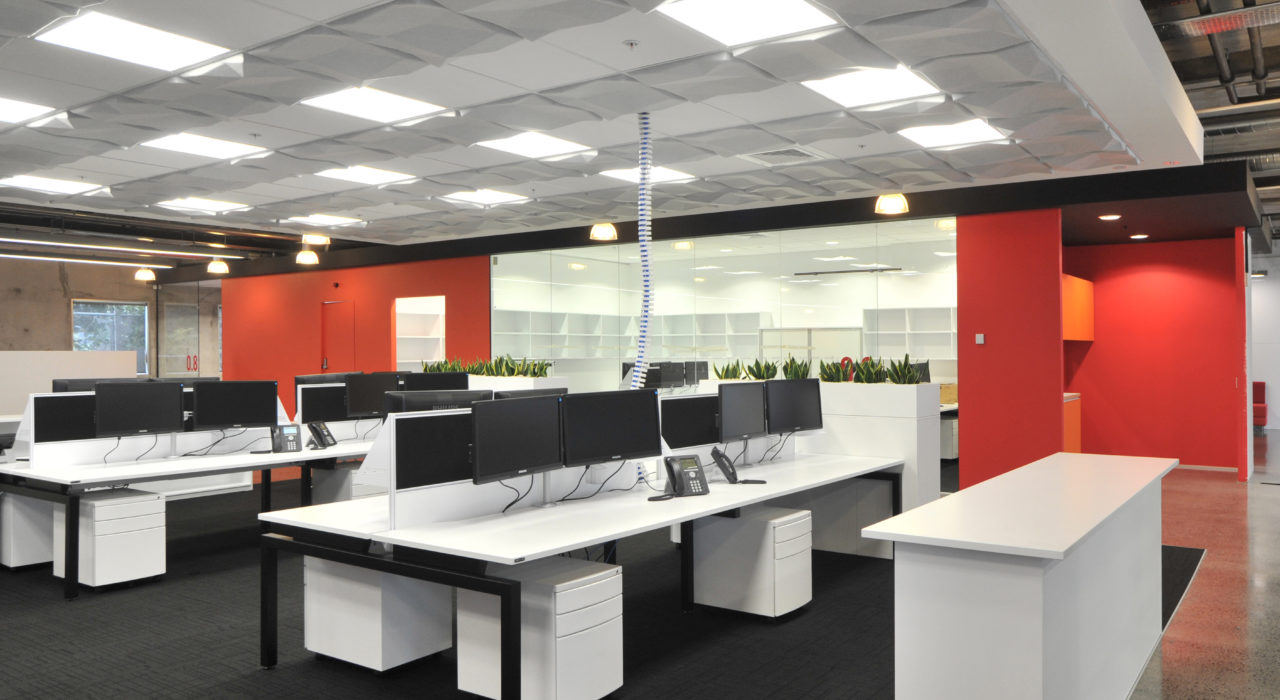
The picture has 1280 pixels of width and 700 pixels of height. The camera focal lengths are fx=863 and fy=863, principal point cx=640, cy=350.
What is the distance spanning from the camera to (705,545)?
15.8 ft

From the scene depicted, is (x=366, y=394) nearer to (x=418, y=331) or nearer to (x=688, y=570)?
(x=688, y=570)

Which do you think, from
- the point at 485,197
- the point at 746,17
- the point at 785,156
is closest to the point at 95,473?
the point at 746,17

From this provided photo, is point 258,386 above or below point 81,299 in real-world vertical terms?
below

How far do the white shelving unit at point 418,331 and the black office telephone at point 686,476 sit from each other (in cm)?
994

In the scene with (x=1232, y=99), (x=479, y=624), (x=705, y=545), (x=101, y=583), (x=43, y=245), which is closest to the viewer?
(x=479, y=624)

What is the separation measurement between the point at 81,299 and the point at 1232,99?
1877cm

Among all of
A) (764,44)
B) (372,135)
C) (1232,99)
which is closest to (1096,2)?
(764,44)

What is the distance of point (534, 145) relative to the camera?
7.02m

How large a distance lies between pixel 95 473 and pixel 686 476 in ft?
12.3

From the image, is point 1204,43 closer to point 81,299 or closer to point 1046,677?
point 1046,677

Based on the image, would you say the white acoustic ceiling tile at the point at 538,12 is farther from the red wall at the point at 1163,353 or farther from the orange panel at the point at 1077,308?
the red wall at the point at 1163,353

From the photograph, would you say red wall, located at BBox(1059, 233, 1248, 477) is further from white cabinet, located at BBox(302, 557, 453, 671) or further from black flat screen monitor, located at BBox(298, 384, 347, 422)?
white cabinet, located at BBox(302, 557, 453, 671)

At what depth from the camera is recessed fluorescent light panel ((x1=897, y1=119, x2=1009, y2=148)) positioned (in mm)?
6398

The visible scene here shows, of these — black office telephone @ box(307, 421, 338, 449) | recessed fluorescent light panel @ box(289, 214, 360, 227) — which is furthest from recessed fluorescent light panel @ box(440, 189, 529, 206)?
black office telephone @ box(307, 421, 338, 449)
